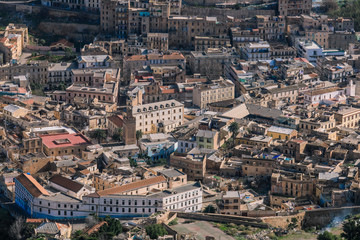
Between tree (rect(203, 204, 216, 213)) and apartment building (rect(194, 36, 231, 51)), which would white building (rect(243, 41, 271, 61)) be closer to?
apartment building (rect(194, 36, 231, 51))

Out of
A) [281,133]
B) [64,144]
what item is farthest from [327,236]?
[64,144]

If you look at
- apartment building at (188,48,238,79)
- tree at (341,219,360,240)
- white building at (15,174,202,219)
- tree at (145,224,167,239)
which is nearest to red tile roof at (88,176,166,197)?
white building at (15,174,202,219)

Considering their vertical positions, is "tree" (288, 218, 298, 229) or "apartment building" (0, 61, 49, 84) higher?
"apartment building" (0, 61, 49, 84)

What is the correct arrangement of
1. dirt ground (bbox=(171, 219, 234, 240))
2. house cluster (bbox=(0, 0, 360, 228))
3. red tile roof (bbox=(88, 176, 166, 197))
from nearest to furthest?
dirt ground (bbox=(171, 219, 234, 240)) → red tile roof (bbox=(88, 176, 166, 197)) → house cluster (bbox=(0, 0, 360, 228))

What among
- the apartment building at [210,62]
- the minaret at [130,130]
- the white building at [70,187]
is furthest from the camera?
the apartment building at [210,62]

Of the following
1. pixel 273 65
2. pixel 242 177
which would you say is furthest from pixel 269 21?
pixel 242 177

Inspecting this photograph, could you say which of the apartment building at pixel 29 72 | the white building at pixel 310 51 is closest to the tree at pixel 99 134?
the apartment building at pixel 29 72

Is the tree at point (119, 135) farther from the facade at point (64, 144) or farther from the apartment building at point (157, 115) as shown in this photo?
the facade at point (64, 144)
